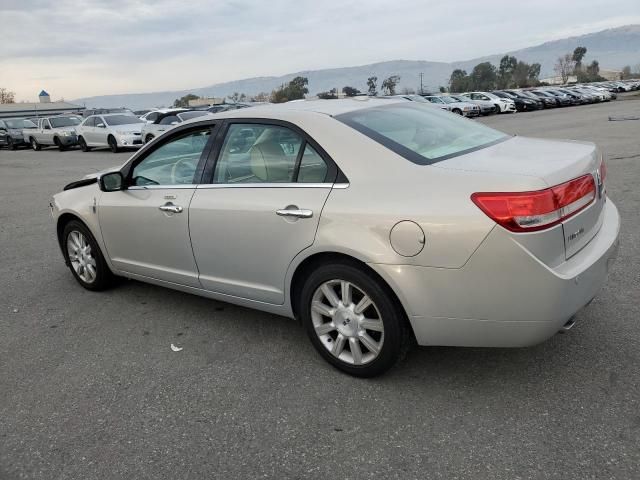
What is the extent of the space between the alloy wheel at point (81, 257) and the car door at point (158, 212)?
1.34 feet

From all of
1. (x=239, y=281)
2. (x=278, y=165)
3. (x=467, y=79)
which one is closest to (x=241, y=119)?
(x=278, y=165)

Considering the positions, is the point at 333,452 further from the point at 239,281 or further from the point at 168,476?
the point at 239,281

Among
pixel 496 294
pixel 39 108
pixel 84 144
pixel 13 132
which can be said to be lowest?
pixel 84 144

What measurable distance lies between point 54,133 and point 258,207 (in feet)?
81.7

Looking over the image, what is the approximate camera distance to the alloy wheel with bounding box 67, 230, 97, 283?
4852 mm

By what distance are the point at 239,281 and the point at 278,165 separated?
0.82 metres

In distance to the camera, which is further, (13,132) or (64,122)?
(13,132)

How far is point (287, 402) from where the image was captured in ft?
9.91

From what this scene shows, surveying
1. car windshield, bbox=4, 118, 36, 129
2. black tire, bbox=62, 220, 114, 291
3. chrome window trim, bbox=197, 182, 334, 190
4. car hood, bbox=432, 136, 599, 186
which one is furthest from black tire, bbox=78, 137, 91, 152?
car hood, bbox=432, 136, 599, 186

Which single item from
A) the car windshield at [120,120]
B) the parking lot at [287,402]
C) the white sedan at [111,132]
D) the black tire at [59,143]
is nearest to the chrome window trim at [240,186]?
the parking lot at [287,402]

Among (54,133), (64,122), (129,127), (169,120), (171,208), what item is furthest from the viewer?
(64,122)

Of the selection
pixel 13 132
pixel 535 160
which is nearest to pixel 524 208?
pixel 535 160

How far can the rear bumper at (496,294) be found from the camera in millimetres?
2549

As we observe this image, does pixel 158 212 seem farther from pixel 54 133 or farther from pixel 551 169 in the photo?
pixel 54 133
